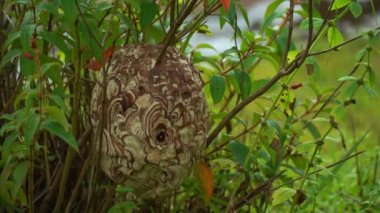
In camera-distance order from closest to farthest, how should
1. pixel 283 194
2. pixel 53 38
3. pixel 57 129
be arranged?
pixel 57 129 → pixel 53 38 → pixel 283 194

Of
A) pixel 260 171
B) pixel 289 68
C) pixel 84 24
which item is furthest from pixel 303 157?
pixel 84 24

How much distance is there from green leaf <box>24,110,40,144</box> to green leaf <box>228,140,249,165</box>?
1.62 feet

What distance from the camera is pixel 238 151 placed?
1.56 meters

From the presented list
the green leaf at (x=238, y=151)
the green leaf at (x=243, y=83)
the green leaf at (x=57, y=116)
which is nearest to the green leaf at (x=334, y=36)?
the green leaf at (x=243, y=83)

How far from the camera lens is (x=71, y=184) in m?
1.61

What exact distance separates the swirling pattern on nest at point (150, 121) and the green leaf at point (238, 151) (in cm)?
20

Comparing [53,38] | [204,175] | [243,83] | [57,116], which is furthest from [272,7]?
[57,116]

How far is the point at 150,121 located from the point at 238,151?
30 centimetres

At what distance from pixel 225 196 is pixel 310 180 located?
0.35 metres

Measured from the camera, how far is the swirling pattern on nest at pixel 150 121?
1.31 m

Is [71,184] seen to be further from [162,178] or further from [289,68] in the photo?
[289,68]

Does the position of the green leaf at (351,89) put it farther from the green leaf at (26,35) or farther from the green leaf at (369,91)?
the green leaf at (26,35)

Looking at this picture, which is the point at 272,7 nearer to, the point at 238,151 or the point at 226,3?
the point at 238,151

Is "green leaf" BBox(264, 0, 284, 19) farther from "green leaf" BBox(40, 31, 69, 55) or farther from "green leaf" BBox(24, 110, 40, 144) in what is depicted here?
"green leaf" BBox(24, 110, 40, 144)
